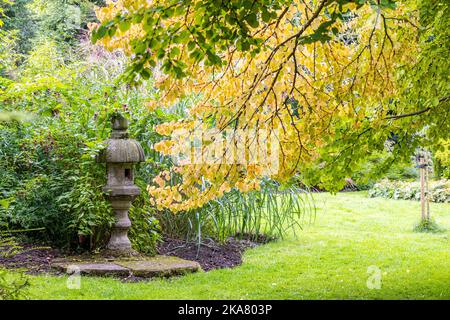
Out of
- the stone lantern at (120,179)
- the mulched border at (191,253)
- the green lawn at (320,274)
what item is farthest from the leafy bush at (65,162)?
the green lawn at (320,274)

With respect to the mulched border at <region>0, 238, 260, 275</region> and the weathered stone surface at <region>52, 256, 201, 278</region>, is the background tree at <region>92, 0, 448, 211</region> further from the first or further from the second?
the mulched border at <region>0, 238, 260, 275</region>

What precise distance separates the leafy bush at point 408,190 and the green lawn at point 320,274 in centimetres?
515

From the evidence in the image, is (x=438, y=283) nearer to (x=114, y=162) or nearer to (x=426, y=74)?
(x=426, y=74)

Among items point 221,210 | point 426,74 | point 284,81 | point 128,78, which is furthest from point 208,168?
point 221,210

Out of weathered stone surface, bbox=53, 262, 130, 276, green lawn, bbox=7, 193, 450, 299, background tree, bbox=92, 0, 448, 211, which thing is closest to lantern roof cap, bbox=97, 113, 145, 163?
weathered stone surface, bbox=53, 262, 130, 276

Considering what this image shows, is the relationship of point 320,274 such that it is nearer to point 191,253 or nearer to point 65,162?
point 191,253

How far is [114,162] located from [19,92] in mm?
1322

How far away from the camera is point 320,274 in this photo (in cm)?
666

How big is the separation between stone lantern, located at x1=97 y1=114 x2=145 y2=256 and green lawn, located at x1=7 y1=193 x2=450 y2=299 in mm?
943

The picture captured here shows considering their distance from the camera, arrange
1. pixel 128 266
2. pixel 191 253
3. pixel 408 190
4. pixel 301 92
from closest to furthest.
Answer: pixel 301 92 < pixel 128 266 < pixel 191 253 < pixel 408 190

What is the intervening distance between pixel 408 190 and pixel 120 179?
11819mm

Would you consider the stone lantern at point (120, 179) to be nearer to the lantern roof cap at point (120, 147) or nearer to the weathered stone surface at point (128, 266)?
the lantern roof cap at point (120, 147)

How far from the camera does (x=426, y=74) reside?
518 cm

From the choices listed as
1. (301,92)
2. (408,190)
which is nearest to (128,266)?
(301,92)
